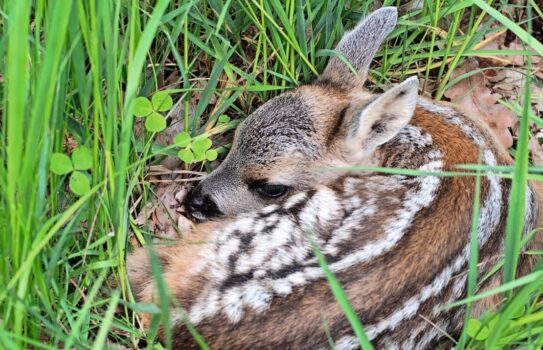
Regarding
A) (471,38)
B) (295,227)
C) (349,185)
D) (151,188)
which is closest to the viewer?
(295,227)

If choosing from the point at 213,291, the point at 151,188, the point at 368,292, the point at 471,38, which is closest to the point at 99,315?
the point at 213,291

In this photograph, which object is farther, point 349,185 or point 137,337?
point 349,185

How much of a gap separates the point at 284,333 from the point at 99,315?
0.96 metres

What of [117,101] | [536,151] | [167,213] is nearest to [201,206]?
[167,213]

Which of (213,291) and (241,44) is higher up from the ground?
(241,44)

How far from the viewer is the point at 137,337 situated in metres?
3.59

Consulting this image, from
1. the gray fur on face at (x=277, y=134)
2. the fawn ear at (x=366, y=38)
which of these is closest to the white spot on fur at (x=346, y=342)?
the gray fur on face at (x=277, y=134)

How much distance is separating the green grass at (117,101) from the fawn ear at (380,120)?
0.54 metres

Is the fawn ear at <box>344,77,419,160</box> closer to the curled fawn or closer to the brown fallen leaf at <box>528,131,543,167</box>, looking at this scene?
the curled fawn

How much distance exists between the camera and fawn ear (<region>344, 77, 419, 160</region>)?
3.72m

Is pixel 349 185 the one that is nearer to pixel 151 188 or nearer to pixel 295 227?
pixel 295 227

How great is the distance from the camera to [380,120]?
394cm

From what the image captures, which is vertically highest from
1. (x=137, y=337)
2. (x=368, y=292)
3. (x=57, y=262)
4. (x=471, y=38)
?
(x=471, y=38)

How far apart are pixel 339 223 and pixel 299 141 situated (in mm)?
628
